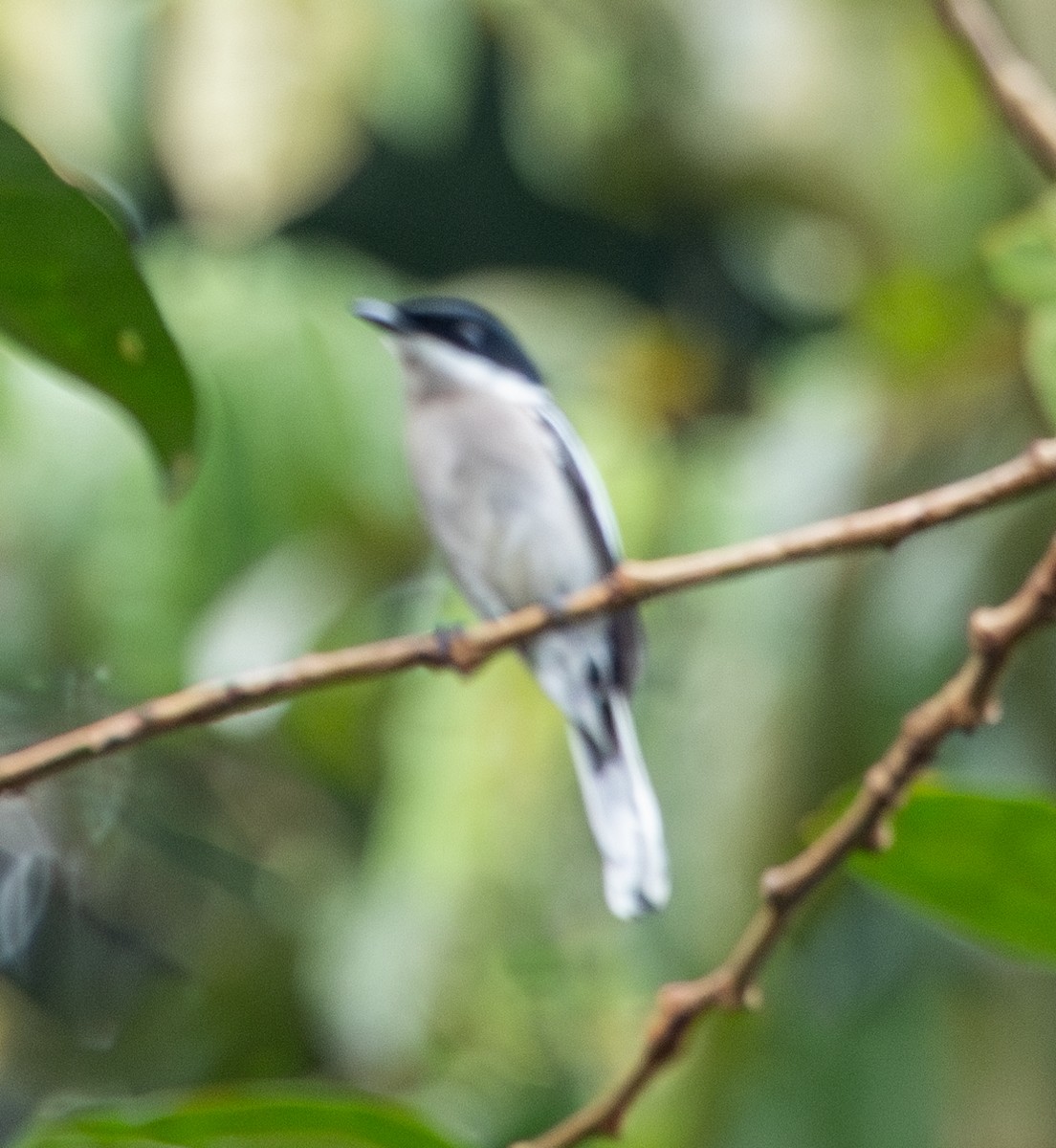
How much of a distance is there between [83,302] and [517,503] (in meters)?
1.36

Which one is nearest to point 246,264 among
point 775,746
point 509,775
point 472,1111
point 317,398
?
point 317,398

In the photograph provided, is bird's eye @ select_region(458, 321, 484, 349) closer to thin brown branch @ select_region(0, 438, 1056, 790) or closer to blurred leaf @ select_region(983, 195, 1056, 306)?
blurred leaf @ select_region(983, 195, 1056, 306)

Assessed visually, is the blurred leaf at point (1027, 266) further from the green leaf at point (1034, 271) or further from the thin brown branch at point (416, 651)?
the thin brown branch at point (416, 651)

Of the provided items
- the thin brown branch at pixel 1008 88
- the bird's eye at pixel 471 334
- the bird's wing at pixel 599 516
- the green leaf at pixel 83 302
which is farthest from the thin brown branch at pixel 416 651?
the bird's eye at pixel 471 334

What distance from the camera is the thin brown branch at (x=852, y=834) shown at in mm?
1060

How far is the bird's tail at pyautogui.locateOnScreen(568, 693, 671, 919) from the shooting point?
173 cm

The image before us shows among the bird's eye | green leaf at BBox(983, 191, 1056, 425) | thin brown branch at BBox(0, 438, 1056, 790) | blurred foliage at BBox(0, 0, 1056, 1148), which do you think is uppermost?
green leaf at BBox(983, 191, 1056, 425)

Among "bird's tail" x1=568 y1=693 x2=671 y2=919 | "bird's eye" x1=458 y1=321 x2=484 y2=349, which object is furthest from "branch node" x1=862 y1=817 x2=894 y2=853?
"bird's eye" x1=458 y1=321 x2=484 y2=349

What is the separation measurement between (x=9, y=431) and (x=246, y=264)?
0.62 metres

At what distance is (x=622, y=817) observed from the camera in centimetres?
201

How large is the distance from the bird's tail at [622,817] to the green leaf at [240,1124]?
16.5 inches

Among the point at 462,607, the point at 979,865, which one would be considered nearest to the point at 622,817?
the point at 979,865

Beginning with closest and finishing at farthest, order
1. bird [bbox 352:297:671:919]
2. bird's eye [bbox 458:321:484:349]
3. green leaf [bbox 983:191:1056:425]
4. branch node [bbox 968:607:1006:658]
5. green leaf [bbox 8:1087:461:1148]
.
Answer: branch node [bbox 968:607:1006:658] → green leaf [bbox 8:1087:461:1148] → green leaf [bbox 983:191:1056:425] → bird [bbox 352:297:671:919] → bird's eye [bbox 458:321:484:349]

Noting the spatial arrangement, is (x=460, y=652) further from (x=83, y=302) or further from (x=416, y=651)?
(x=83, y=302)
